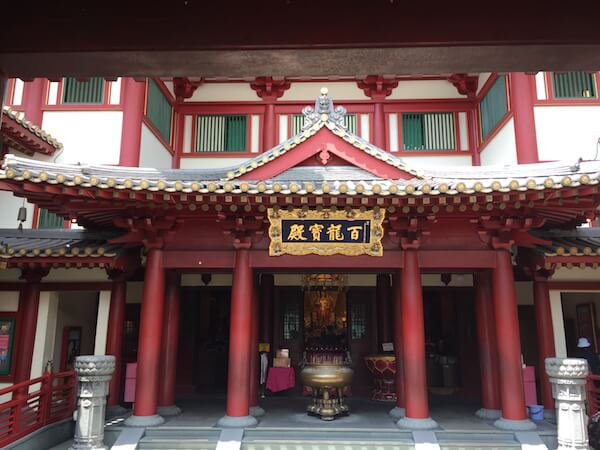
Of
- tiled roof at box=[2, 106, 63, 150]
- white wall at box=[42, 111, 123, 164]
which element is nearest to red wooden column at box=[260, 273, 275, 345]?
white wall at box=[42, 111, 123, 164]

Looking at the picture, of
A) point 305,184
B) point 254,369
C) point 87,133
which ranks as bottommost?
point 254,369

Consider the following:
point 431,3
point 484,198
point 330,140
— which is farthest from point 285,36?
point 330,140

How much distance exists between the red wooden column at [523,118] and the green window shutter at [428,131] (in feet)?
7.59

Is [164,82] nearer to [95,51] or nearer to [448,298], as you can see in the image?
[448,298]

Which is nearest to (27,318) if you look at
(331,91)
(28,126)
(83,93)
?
(28,126)

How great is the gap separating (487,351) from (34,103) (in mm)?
12062

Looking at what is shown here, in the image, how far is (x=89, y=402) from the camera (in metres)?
7.49

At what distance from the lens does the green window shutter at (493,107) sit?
1170cm

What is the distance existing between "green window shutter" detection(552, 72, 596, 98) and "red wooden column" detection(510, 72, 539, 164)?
0.76 metres

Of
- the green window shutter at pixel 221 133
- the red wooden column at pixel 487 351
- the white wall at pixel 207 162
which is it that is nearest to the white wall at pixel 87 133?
the white wall at pixel 207 162

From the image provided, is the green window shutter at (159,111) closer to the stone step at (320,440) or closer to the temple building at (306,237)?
the temple building at (306,237)

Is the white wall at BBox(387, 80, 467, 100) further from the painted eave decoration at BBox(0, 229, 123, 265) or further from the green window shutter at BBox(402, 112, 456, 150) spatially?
the painted eave decoration at BBox(0, 229, 123, 265)

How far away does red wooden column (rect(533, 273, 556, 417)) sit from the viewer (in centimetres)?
930

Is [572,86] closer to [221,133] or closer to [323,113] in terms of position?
[323,113]
